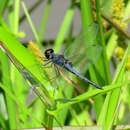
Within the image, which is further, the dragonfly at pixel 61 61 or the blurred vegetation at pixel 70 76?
the dragonfly at pixel 61 61

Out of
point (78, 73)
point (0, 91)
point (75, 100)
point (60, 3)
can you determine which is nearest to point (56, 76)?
point (78, 73)

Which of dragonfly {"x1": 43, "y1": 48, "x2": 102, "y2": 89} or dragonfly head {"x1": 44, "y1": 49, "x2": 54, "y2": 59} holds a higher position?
dragonfly head {"x1": 44, "y1": 49, "x2": 54, "y2": 59}

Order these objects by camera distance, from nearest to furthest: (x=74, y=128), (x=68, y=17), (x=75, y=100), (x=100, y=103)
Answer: (x=75, y=100) → (x=74, y=128) → (x=100, y=103) → (x=68, y=17)

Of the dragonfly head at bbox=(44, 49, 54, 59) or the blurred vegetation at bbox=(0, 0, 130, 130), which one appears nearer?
the blurred vegetation at bbox=(0, 0, 130, 130)

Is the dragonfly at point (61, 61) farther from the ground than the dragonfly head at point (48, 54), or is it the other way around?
the dragonfly head at point (48, 54)

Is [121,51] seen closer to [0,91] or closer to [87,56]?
[87,56]

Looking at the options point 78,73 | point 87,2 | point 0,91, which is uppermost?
point 87,2

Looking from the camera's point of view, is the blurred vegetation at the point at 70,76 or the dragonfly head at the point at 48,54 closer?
the blurred vegetation at the point at 70,76

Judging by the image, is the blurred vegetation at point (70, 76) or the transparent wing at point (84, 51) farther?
the transparent wing at point (84, 51)
